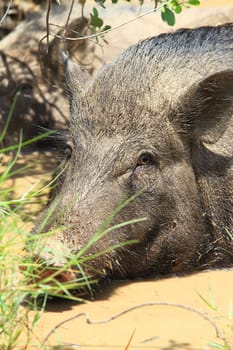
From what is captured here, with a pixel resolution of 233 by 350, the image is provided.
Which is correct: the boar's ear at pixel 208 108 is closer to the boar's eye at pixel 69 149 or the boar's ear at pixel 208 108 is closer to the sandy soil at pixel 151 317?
the boar's eye at pixel 69 149

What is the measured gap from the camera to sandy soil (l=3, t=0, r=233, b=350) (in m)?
4.07

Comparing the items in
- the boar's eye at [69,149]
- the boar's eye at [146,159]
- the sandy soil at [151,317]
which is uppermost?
the boar's eye at [69,149]

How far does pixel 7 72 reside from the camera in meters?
8.68

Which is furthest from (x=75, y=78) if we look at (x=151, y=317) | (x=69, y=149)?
(x=151, y=317)

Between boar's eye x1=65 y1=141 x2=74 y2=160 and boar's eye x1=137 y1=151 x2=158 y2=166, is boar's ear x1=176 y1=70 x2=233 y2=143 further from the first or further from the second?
boar's eye x1=65 y1=141 x2=74 y2=160

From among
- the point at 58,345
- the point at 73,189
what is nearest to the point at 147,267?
the point at 73,189

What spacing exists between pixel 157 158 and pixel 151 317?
1240mm

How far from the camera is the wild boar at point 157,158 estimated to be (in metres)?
5.20

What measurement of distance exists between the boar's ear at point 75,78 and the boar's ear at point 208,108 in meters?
0.76

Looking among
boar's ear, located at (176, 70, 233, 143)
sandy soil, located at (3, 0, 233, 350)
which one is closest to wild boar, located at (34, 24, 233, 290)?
boar's ear, located at (176, 70, 233, 143)

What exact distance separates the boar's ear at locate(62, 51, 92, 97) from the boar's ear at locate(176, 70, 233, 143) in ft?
2.50

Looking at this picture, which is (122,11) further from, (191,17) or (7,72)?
(7,72)

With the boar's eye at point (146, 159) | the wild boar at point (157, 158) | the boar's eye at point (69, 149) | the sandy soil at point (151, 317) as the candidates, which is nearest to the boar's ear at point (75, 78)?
the wild boar at point (157, 158)

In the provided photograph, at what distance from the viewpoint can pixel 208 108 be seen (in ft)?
18.1
